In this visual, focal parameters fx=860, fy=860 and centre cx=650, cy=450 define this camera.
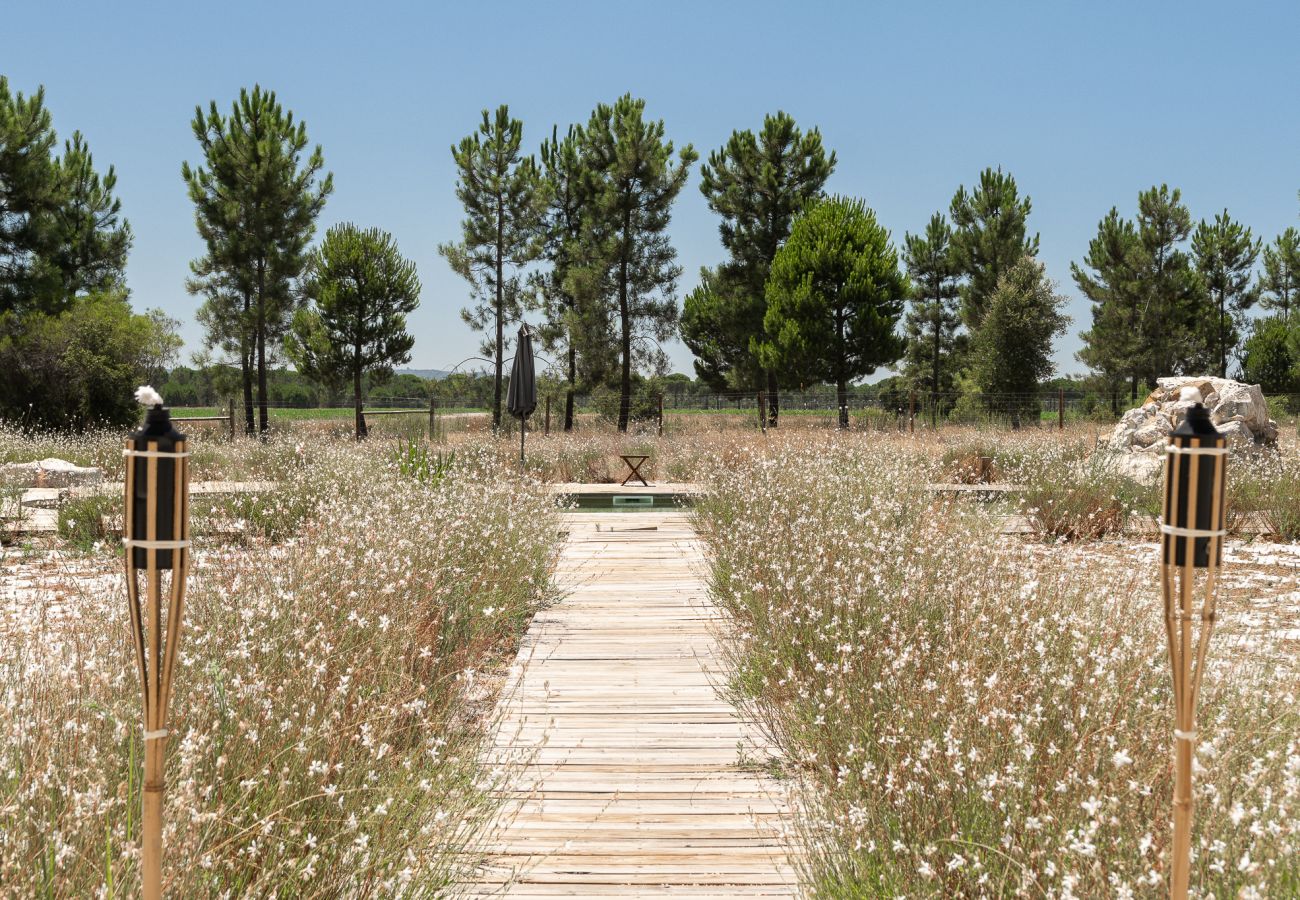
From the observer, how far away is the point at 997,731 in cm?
250

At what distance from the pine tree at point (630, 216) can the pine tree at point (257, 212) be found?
8019 mm

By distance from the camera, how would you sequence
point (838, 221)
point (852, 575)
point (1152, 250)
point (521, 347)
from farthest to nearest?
→ point (1152, 250) → point (838, 221) → point (521, 347) → point (852, 575)

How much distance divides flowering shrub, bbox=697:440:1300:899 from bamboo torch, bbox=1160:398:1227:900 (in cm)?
16

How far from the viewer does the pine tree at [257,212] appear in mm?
24062

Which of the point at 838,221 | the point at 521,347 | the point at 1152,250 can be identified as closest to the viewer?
the point at 521,347

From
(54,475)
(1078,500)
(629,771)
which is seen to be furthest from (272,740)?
(54,475)

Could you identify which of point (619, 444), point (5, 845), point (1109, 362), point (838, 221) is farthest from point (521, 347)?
point (1109, 362)

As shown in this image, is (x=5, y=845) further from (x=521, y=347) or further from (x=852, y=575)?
(x=521, y=347)

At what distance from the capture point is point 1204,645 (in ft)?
5.28

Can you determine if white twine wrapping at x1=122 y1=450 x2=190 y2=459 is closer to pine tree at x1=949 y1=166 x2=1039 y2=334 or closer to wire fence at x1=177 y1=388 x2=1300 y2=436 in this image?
wire fence at x1=177 y1=388 x2=1300 y2=436

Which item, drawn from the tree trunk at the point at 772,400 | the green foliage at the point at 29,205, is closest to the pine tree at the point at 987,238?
the tree trunk at the point at 772,400

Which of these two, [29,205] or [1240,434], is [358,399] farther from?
[1240,434]

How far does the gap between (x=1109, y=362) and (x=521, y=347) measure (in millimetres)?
27889

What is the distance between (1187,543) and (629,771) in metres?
2.43
